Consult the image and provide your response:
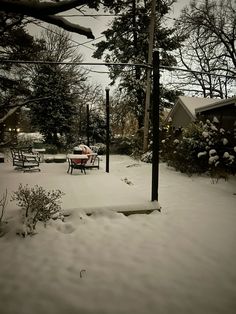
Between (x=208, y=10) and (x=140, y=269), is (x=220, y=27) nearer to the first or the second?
(x=208, y=10)

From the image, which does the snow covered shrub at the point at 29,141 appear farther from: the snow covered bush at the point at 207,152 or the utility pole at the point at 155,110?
the utility pole at the point at 155,110

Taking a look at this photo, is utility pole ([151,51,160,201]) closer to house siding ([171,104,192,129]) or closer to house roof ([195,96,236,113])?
house roof ([195,96,236,113])

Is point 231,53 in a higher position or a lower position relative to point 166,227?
higher

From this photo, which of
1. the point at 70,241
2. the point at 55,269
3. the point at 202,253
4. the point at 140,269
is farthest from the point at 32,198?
A: the point at 202,253

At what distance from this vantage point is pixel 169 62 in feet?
74.5

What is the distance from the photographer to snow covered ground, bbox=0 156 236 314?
10.2ft

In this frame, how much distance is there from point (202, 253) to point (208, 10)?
2467cm

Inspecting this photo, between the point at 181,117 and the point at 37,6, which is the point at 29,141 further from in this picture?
the point at 37,6

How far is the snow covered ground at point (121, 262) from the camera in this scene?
310 centimetres

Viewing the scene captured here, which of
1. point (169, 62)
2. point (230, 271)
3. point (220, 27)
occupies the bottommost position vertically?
point (230, 271)

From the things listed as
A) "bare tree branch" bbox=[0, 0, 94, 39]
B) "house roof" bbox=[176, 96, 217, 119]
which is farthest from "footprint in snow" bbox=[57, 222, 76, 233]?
"house roof" bbox=[176, 96, 217, 119]

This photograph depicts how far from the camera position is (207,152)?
11680mm

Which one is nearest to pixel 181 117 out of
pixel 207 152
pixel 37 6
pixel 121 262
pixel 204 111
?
pixel 204 111

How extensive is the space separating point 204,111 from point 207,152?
4892 mm
